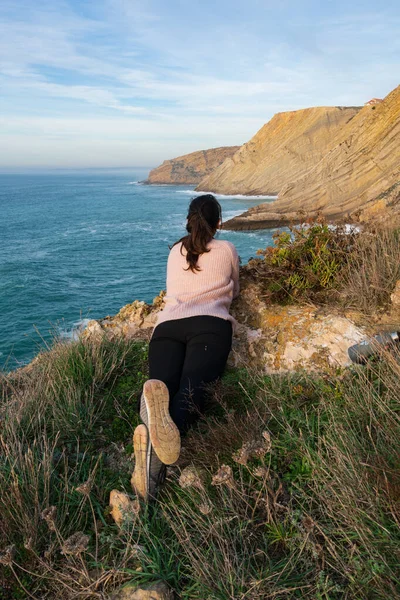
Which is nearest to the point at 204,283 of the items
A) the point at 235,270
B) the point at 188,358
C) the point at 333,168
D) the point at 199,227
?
the point at 235,270

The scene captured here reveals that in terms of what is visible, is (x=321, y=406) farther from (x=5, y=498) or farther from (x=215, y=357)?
(x=5, y=498)

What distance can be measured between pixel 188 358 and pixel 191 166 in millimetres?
134571

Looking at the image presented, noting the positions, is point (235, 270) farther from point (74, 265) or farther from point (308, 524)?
point (74, 265)

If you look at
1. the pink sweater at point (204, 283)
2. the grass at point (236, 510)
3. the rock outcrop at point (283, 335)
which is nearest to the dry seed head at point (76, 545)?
Answer: the grass at point (236, 510)

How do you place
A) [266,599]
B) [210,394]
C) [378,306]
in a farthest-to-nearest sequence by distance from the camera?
[378,306] → [210,394] → [266,599]

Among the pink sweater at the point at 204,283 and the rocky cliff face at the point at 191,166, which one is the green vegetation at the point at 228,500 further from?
the rocky cliff face at the point at 191,166

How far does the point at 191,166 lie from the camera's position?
13262 centimetres

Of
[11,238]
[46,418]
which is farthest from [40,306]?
[11,238]

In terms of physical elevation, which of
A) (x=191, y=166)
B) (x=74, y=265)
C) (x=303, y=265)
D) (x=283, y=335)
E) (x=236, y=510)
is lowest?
(x=74, y=265)

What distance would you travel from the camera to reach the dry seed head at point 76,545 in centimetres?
239

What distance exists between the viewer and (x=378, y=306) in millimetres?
4957

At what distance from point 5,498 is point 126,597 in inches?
43.5

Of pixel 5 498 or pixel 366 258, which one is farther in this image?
pixel 366 258

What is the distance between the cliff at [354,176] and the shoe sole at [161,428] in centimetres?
Answer: 3513
